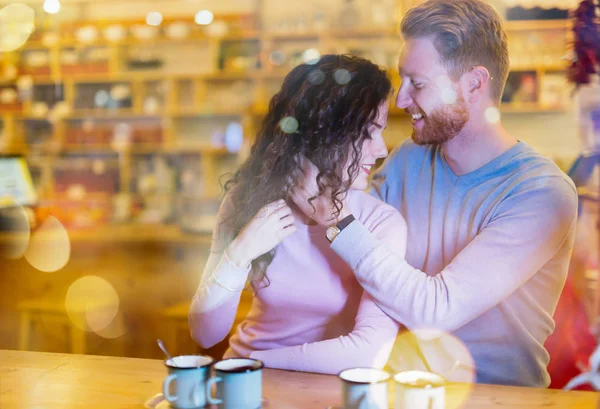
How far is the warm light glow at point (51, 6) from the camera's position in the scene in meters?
5.81

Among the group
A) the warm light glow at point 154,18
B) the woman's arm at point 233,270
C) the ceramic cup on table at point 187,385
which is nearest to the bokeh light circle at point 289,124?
the woman's arm at point 233,270

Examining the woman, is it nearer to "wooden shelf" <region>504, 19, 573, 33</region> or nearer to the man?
the man

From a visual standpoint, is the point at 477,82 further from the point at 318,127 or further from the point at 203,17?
the point at 203,17

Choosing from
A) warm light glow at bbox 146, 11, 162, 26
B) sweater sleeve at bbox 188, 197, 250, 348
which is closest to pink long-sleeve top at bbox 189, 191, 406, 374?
sweater sleeve at bbox 188, 197, 250, 348

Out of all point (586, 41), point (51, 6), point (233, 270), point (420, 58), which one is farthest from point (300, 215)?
point (51, 6)

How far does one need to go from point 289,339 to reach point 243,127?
13.2 feet

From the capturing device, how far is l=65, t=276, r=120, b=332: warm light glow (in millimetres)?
3102

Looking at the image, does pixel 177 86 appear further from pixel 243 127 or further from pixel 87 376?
pixel 87 376

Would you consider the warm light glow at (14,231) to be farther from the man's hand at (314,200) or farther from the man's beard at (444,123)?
the man's beard at (444,123)

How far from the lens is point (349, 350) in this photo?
1.41 meters

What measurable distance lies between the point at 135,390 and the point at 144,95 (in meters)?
4.73

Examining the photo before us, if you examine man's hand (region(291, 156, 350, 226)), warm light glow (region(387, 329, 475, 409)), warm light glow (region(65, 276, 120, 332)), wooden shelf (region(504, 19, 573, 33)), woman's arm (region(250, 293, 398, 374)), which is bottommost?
warm light glow (region(65, 276, 120, 332))

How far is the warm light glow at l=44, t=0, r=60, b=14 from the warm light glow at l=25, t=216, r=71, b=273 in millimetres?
2402

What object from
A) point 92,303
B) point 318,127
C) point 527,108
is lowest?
point 92,303
